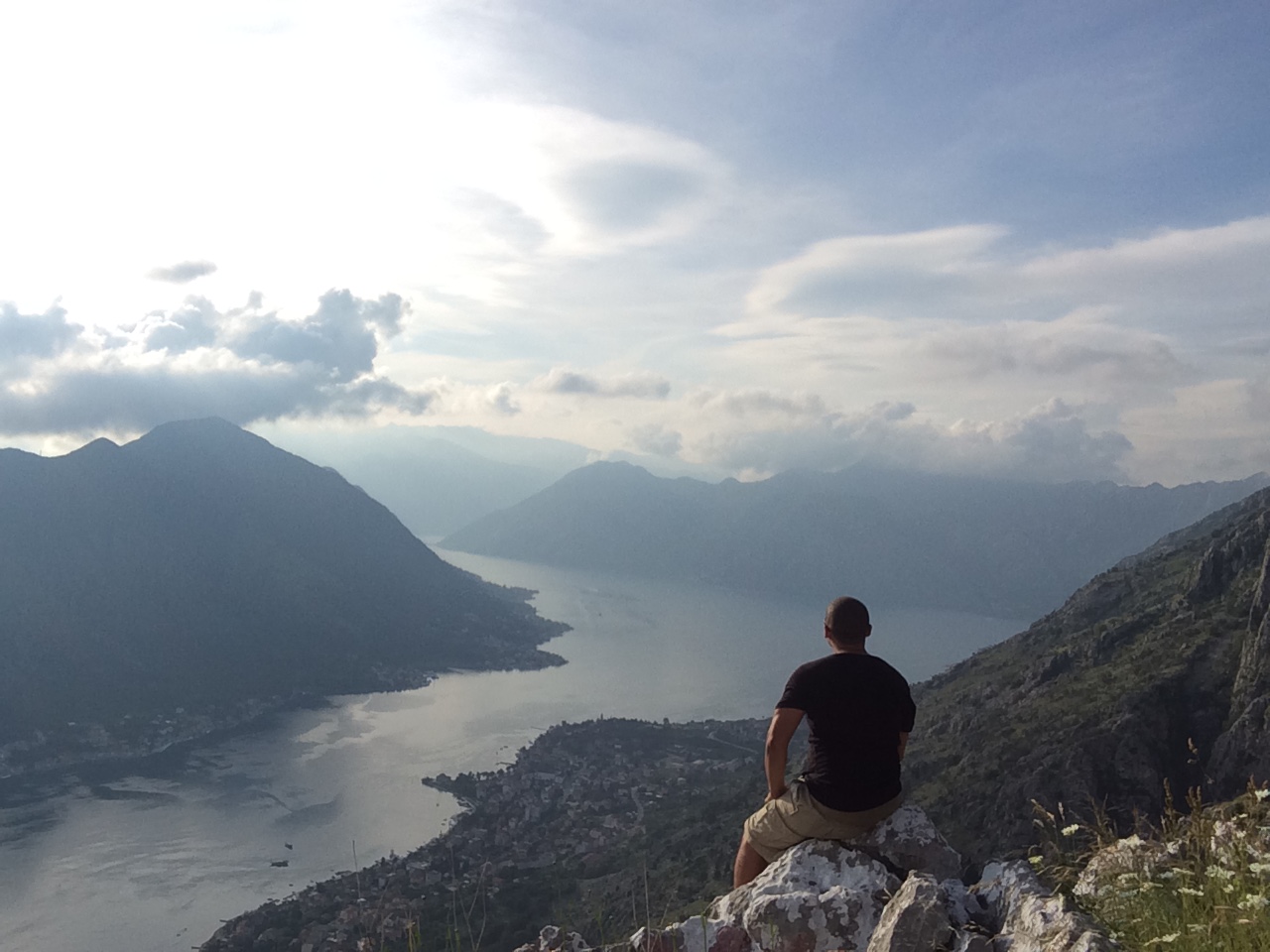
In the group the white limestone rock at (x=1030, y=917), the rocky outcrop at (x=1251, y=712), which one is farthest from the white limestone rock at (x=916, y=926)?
the rocky outcrop at (x=1251, y=712)

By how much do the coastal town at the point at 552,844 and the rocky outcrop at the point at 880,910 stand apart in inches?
768

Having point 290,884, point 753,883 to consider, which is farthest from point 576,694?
point 753,883

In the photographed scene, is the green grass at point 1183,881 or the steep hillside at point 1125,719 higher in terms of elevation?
the green grass at point 1183,881

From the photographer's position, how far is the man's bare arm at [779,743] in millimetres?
6660

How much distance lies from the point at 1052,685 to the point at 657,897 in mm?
Answer: 26468

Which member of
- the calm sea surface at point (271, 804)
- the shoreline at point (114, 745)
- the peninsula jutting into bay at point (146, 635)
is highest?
the peninsula jutting into bay at point (146, 635)

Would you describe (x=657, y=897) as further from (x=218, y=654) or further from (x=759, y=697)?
(x=218, y=654)

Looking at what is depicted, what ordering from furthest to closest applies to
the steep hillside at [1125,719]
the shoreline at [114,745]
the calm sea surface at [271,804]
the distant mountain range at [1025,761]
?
the shoreline at [114,745]
the calm sea surface at [271,804]
the distant mountain range at [1025,761]
the steep hillside at [1125,719]

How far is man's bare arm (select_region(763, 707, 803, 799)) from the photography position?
666 cm

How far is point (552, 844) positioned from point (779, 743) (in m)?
69.8

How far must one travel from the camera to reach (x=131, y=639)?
503ft

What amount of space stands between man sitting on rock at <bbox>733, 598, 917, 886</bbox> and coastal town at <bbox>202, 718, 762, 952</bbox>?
19598 mm

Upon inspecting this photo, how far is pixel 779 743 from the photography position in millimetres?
6766

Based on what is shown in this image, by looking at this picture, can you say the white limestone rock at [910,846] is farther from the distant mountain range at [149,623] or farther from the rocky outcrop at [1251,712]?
the distant mountain range at [149,623]
